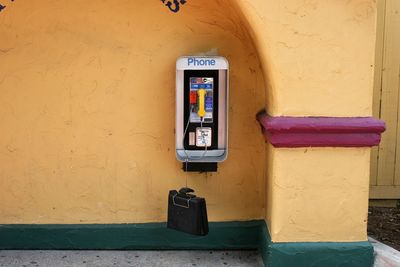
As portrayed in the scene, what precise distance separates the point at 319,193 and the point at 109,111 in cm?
159

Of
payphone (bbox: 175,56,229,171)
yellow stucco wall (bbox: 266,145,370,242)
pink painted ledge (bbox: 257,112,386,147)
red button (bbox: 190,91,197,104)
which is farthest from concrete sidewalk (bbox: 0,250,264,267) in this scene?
red button (bbox: 190,91,197,104)

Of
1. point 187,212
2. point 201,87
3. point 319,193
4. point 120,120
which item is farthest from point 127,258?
point 319,193

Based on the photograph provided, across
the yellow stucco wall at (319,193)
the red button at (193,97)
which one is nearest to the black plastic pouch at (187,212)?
the yellow stucco wall at (319,193)

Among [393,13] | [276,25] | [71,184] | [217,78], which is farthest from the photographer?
[393,13]

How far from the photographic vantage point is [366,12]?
11.2 feet

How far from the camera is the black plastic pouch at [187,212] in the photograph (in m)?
3.74

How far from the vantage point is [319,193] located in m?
3.57

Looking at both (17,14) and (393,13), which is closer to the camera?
(17,14)

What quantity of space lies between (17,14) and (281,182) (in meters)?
2.19

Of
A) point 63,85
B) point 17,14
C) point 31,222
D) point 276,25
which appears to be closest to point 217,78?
point 276,25

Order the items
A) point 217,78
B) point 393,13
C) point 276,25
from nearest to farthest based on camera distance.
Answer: point 276,25, point 217,78, point 393,13

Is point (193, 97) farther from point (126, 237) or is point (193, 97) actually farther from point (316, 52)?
point (126, 237)

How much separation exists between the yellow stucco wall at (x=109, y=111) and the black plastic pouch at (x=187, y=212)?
21 cm

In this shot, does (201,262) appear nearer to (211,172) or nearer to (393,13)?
(211,172)
